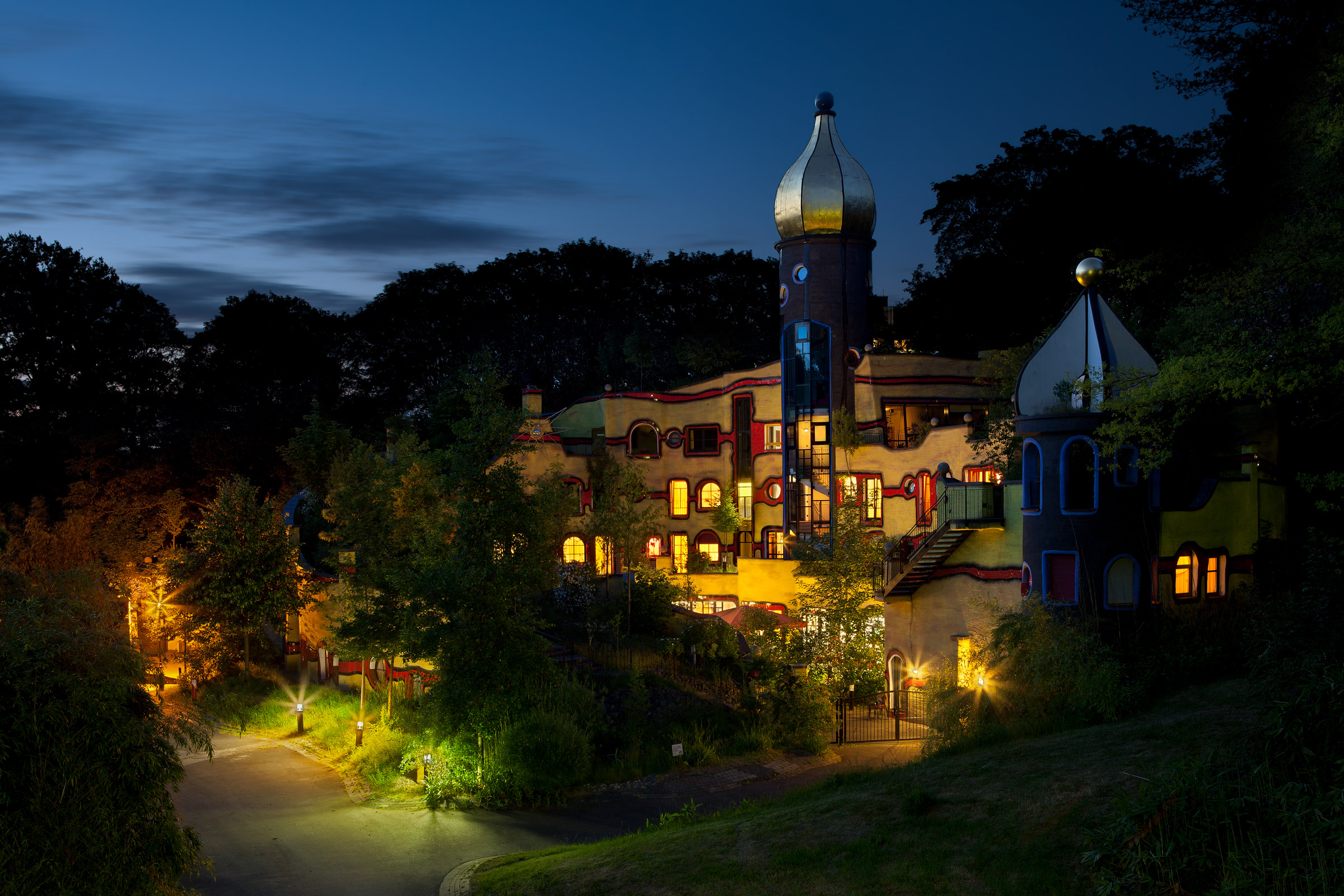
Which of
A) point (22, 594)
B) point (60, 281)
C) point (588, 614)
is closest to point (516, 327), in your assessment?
point (60, 281)

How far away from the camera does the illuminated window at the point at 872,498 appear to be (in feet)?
125

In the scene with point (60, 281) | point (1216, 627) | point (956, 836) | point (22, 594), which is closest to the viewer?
point (956, 836)

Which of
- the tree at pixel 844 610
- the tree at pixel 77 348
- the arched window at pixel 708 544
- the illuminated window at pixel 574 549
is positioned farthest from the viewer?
the tree at pixel 77 348

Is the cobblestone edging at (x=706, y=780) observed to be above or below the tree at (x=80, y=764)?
below

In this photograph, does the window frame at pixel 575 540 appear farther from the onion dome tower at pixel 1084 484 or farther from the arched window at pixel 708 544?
the onion dome tower at pixel 1084 484

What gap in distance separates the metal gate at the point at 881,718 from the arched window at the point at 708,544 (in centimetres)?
1578

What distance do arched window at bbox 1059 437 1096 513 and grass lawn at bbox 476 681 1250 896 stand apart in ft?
21.0

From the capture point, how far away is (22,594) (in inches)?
553

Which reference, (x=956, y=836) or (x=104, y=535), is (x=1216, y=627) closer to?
(x=956, y=836)

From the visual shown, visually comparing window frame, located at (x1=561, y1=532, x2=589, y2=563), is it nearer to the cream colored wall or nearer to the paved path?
the cream colored wall

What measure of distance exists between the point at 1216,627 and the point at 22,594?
819 inches

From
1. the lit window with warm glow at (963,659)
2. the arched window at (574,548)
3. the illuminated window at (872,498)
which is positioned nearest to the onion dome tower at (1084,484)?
the lit window with warm glow at (963,659)

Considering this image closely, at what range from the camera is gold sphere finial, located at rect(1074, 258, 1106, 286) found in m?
22.6

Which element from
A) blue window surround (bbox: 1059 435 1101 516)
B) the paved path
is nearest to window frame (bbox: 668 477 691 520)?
the paved path
